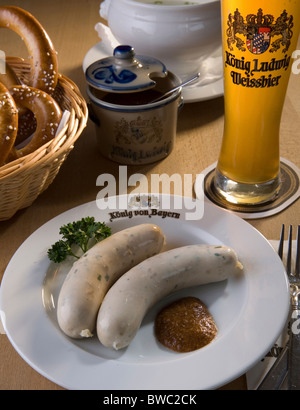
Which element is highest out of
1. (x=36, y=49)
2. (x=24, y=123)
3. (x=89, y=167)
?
(x=36, y=49)

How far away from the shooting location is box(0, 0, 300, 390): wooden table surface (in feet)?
2.52

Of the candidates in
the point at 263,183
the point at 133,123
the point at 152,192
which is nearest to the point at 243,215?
the point at 263,183

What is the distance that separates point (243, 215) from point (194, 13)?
0.57 meters

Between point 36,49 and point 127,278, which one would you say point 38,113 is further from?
point 127,278

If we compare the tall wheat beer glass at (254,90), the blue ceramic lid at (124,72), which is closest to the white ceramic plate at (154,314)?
the tall wheat beer glass at (254,90)

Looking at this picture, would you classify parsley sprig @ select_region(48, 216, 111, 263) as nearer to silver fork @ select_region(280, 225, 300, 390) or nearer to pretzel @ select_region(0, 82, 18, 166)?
pretzel @ select_region(0, 82, 18, 166)

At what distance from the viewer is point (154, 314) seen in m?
0.81

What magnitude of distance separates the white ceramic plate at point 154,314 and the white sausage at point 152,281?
1.2 inches

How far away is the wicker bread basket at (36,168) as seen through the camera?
35.5 inches

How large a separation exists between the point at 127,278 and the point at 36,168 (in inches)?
11.3

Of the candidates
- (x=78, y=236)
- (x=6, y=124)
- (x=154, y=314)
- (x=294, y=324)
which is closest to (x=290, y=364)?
(x=294, y=324)

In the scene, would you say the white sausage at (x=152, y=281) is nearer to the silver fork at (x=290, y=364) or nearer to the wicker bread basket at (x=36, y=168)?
the silver fork at (x=290, y=364)

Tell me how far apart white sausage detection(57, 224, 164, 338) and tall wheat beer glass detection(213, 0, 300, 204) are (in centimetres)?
27

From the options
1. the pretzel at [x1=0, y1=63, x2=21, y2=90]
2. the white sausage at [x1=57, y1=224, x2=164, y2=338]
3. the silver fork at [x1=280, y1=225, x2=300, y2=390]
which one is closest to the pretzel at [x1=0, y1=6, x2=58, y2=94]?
the pretzel at [x1=0, y1=63, x2=21, y2=90]
